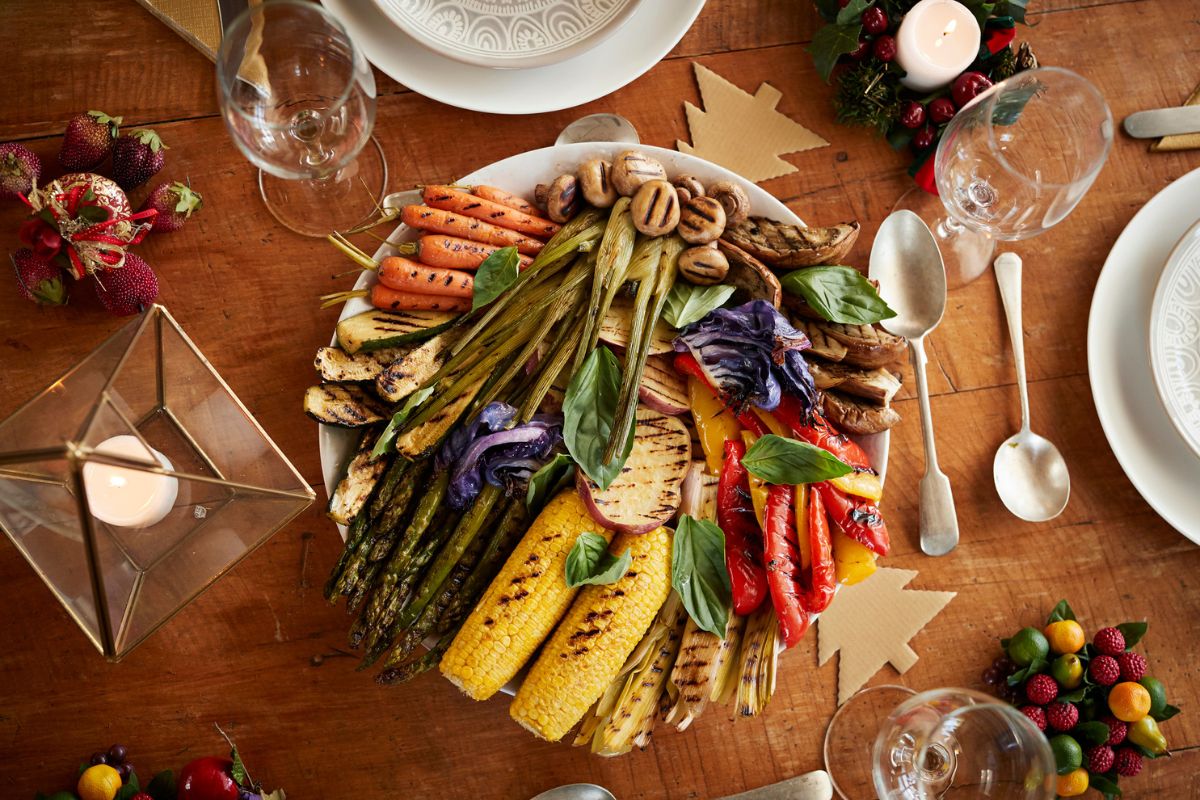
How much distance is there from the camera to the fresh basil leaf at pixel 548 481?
1.93 meters

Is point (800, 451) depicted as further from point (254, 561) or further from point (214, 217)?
point (214, 217)

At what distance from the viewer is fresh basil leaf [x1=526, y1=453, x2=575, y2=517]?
1.93 m

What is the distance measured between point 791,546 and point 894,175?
1001 mm

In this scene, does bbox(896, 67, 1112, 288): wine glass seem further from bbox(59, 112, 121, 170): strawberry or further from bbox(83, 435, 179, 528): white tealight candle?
bbox(59, 112, 121, 170): strawberry

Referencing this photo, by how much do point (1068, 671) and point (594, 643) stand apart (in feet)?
3.88

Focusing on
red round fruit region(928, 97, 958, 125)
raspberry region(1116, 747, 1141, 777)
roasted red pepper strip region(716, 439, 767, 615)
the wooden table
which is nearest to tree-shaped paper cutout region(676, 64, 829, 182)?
the wooden table

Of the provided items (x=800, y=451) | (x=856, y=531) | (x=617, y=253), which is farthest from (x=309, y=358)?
(x=856, y=531)

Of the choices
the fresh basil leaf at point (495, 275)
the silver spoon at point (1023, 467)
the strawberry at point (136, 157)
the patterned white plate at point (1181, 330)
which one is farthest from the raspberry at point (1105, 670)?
the strawberry at point (136, 157)

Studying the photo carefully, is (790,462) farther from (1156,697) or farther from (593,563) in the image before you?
(1156,697)

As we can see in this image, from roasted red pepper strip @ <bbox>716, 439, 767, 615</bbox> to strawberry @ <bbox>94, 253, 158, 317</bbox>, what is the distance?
4.61 feet

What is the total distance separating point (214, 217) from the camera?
2.11 m

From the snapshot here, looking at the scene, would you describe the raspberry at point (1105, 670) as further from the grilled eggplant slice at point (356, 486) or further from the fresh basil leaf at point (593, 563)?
the grilled eggplant slice at point (356, 486)

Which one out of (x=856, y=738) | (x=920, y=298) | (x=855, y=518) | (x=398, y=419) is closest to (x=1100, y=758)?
(x=856, y=738)

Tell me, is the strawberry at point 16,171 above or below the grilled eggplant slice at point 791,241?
below
